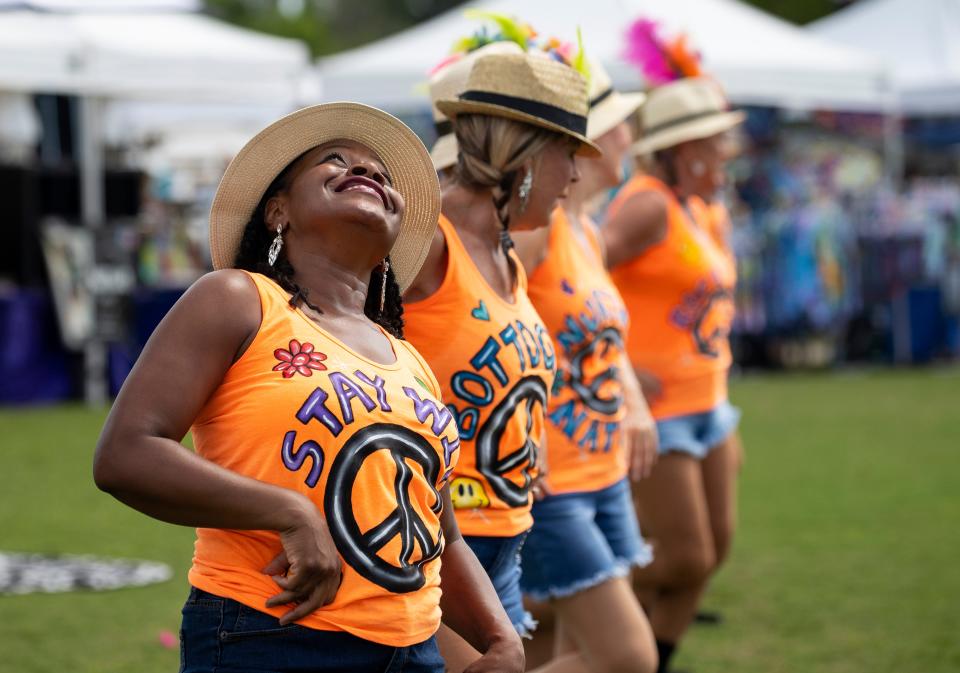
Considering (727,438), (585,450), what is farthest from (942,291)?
(585,450)

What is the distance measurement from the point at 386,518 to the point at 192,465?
1.19ft

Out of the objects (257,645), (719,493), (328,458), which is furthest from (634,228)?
(257,645)

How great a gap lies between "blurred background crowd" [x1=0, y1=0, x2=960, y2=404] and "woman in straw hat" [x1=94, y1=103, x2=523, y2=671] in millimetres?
5717

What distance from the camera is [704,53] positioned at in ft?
41.8

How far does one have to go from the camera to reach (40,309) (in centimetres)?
1316

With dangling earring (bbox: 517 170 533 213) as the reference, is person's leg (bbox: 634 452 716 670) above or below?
below

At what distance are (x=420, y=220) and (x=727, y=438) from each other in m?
2.86

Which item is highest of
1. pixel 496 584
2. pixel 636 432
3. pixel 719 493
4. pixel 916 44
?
pixel 496 584

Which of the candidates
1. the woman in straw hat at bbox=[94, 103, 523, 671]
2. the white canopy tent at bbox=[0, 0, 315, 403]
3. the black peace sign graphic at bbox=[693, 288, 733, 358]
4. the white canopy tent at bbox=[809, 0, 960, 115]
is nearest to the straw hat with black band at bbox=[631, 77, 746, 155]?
the black peace sign graphic at bbox=[693, 288, 733, 358]

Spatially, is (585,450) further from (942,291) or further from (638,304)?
(942,291)

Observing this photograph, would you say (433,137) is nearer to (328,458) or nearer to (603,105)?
(603,105)

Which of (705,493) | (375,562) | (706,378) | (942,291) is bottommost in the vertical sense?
(942,291)

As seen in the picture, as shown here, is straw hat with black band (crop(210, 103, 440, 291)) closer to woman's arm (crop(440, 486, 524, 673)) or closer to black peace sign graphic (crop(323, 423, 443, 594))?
black peace sign graphic (crop(323, 423, 443, 594))

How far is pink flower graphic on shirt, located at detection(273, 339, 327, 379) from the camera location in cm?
245
